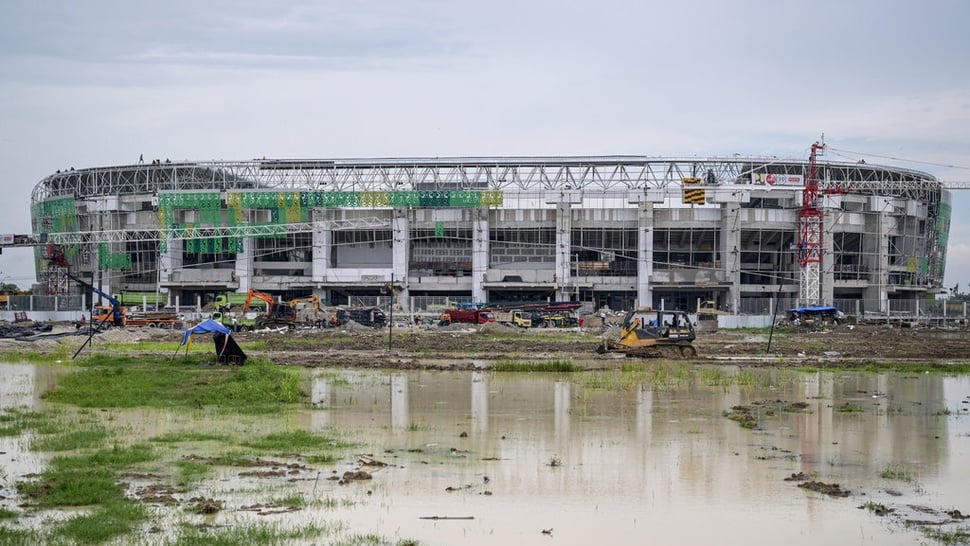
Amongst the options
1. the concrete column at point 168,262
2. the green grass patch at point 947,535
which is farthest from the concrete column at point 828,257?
the green grass patch at point 947,535

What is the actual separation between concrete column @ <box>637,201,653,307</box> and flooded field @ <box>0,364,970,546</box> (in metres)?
61.6

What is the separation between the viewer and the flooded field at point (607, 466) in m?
13.5

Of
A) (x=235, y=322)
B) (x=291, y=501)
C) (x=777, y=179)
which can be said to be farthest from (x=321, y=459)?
(x=777, y=179)

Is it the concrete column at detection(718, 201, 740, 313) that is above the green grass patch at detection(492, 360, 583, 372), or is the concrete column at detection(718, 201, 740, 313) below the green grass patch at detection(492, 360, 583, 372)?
above

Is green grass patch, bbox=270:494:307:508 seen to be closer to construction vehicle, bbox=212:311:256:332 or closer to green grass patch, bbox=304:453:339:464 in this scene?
green grass patch, bbox=304:453:339:464

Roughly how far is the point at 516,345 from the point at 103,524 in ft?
140

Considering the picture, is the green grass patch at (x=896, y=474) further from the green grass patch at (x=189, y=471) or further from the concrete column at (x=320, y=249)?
the concrete column at (x=320, y=249)

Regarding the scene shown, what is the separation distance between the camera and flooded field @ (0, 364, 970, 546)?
44.4 feet

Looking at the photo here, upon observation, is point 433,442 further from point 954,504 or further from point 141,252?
point 141,252

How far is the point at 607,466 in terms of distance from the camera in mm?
17609

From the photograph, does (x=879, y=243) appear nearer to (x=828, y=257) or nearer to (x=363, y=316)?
(x=828, y=257)

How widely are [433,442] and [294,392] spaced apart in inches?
312

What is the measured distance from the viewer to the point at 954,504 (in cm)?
1503

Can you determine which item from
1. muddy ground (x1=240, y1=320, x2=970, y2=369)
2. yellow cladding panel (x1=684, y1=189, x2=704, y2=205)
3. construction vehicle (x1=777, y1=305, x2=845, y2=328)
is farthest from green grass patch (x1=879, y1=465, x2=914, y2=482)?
yellow cladding panel (x1=684, y1=189, x2=704, y2=205)
